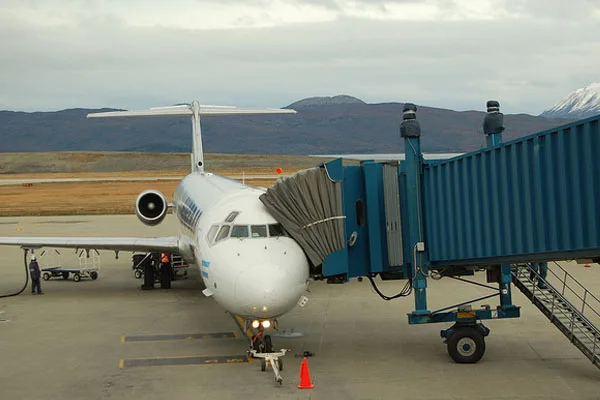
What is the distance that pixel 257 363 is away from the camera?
17.5 m

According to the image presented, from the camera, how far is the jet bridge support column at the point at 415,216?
17.4 meters

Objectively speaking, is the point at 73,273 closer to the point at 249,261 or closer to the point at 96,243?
the point at 96,243

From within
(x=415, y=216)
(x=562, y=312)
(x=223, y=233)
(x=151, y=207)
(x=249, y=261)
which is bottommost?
(x=562, y=312)

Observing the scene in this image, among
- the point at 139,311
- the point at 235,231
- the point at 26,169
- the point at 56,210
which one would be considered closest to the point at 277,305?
the point at 235,231

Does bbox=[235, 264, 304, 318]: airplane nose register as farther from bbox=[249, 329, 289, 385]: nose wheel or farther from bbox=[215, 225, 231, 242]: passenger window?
bbox=[215, 225, 231, 242]: passenger window

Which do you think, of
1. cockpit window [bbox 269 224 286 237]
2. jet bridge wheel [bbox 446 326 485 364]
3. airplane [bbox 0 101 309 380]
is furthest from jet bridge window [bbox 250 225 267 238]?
jet bridge wheel [bbox 446 326 485 364]

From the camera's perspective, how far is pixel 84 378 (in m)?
16.8

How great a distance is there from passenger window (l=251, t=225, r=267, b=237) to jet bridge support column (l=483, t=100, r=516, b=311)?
518 centimetres

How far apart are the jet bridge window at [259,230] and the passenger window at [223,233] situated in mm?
683

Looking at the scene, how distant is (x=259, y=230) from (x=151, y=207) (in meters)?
14.6

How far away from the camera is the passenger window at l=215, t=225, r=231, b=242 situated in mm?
18031

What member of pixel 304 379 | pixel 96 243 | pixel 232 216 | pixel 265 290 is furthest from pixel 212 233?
pixel 96 243

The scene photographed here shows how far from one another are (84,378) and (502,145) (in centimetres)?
953

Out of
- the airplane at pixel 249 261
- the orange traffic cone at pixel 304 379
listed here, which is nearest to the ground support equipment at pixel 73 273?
the airplane at pixel 249 261
